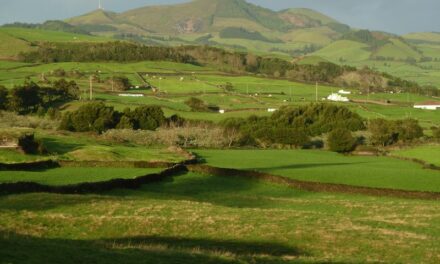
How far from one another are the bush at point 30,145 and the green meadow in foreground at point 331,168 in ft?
56.2

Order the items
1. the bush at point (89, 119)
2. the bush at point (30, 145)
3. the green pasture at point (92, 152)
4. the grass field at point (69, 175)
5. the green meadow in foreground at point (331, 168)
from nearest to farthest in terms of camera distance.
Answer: the grass field at point (69, 175)
the green meadow in foreground at point (331, 168)
the bush at point (30, 145)
the green pasture at point (92, 152)
the bush at point (89, 119)

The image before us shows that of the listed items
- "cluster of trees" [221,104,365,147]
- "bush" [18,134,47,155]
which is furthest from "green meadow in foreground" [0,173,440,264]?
"cluster of trees" [221,104,365,147]

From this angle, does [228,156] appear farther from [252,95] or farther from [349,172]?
[252,95]

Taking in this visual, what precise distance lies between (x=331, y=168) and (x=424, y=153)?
83.1 ft

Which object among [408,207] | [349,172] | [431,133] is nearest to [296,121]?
[431,133]

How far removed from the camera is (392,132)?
104 m

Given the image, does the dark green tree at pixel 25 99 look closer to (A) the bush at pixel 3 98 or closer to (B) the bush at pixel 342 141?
(A) the bush at pixel 3 98

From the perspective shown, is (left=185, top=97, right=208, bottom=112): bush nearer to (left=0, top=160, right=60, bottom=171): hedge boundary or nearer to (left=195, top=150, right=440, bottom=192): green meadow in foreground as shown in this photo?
(left=195, top=150, right=440, bottom=192): green meadow in foreground

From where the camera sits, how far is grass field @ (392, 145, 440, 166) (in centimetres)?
7781

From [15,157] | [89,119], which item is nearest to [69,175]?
[15,157]

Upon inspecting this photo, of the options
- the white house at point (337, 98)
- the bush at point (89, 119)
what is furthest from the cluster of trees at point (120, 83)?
the bush at point (89, 119)

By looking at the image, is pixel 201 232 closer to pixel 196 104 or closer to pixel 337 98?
pixel 196 104

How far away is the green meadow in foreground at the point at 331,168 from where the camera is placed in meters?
56.1

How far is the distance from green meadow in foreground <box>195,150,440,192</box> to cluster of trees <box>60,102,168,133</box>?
23.6 metres
